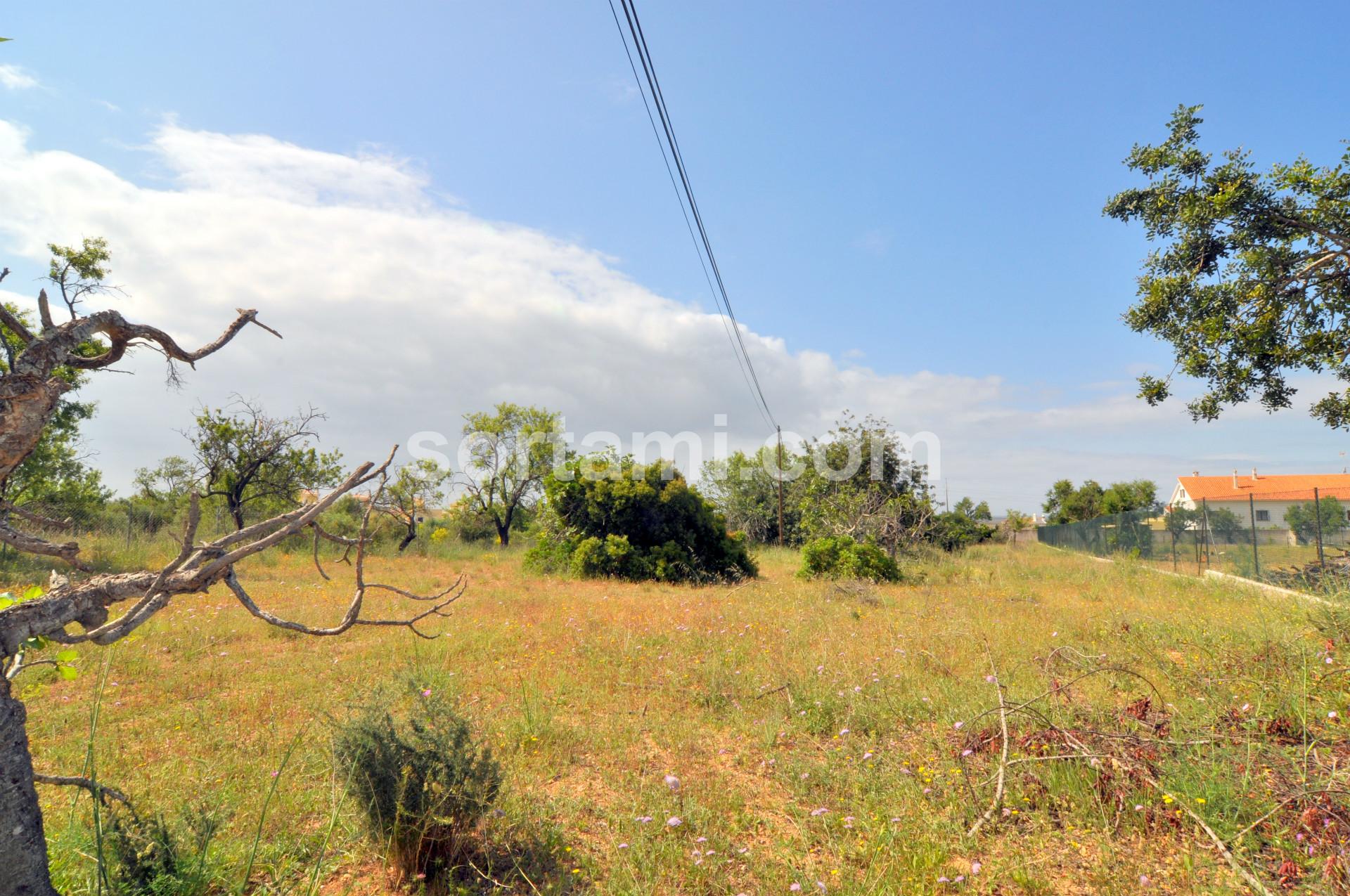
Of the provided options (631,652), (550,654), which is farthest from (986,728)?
(550,654)

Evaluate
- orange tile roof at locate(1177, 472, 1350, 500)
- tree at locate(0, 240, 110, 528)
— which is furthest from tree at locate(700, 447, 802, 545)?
orange tile roof at locate(1177, 472, 1350, 500)

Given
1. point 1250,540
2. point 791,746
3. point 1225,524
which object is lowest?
point 791,746

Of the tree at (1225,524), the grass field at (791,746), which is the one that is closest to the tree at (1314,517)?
the tree at (1225,524)

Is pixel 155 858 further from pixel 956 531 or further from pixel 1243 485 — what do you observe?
pixel 1243 485

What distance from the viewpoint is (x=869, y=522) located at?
714 inches

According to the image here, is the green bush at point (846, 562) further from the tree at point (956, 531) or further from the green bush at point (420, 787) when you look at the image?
the green bush at point (420, 787)

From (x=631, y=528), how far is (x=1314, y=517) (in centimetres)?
1397

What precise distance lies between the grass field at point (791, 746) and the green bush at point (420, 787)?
185 millimetres

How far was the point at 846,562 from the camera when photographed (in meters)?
14.0

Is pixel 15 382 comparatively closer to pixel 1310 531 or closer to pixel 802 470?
pixel 1310 531

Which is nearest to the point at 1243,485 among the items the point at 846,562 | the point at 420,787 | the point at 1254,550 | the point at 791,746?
the point at 1254,550

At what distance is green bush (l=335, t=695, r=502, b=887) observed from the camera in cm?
289

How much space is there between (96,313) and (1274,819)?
4.98m

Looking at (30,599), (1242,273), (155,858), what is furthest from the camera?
(1242,273)
